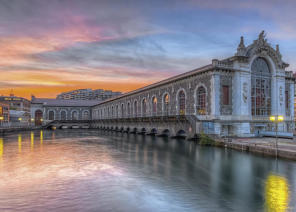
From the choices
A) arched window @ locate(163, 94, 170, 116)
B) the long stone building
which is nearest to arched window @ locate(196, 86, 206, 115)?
the long stone building

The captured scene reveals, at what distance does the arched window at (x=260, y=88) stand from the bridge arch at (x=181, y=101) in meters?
12.8

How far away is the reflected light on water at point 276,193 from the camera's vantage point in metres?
11.4

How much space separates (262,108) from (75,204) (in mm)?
41366

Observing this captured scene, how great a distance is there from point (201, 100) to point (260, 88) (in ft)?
37.7

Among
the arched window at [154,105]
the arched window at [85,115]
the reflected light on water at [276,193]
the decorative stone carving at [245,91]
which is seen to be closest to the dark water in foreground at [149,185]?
the reflected light on water at [276,193]

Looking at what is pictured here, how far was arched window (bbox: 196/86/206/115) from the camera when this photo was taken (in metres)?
42.7

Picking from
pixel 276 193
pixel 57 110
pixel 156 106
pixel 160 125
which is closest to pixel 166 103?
pixel 156 106

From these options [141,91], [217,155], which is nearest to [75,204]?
[217,155]

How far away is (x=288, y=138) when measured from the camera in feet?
120

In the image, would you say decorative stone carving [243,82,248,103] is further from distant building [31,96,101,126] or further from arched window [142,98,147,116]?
distant building [31,96,101,126]

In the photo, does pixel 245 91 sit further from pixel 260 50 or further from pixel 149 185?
pixel 149 185

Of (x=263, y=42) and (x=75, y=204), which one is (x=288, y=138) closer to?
(x=263, y=42)

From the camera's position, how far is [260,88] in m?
44.4

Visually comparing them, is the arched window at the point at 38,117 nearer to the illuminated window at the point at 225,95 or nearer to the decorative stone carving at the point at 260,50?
the illuminated window at the point at 225,95
